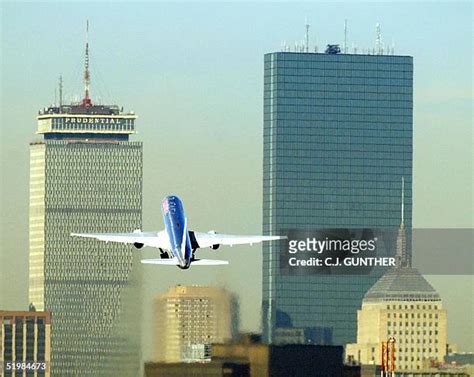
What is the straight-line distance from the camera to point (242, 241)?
167 meters

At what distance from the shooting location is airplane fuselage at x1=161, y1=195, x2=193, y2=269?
162m

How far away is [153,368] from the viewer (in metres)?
195

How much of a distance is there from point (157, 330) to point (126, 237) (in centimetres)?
3248

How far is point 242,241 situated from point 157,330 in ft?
110

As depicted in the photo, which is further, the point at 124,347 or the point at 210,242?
the point at 124,347

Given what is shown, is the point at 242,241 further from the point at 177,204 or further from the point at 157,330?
the point at 157,330

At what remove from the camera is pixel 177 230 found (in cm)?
16550

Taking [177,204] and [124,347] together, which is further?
[124,347]

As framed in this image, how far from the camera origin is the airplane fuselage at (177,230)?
162 metres

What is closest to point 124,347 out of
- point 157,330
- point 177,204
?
point 157,330

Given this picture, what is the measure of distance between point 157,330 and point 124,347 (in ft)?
10.5

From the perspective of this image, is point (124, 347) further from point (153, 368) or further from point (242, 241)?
point (242, 241)

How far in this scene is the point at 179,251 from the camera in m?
162

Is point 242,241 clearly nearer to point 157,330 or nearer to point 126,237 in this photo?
point 126,237
